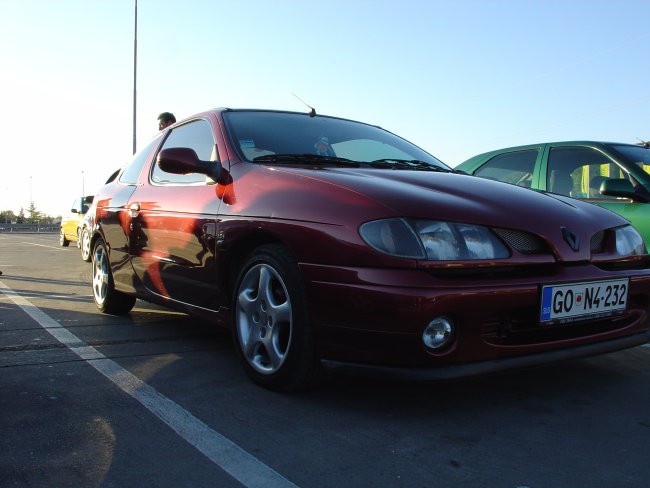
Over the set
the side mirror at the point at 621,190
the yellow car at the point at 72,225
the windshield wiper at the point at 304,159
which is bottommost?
the yellow car at the point at 72,225

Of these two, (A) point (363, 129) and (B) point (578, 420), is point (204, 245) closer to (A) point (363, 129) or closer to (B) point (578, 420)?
Answer: (A) point (363, 129)

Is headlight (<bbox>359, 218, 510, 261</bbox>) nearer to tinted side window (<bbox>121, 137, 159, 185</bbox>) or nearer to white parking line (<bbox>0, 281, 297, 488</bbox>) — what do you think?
white parking line (<bbox>0, 281, 297, 488</bbox>)

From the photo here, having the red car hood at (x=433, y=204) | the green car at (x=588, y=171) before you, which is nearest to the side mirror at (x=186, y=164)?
the red car hood at (x=433, y=204)

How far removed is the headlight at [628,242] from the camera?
2.95 meters

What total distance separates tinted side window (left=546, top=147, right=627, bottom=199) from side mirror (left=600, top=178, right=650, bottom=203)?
359mm

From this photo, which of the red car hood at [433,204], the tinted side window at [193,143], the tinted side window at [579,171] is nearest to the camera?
the red car hood at [433,204]

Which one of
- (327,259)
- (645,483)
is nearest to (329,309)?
(327,259)

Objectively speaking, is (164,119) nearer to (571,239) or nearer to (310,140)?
(310,140)

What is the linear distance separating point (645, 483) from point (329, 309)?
1234 millimetres

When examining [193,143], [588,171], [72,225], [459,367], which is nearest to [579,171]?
[588,171]

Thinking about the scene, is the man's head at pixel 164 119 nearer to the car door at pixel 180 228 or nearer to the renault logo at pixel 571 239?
the car door at pixel 180 228

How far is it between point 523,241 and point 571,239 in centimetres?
29

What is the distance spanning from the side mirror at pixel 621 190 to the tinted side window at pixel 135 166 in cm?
319

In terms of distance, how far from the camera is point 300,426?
240 centimetres
